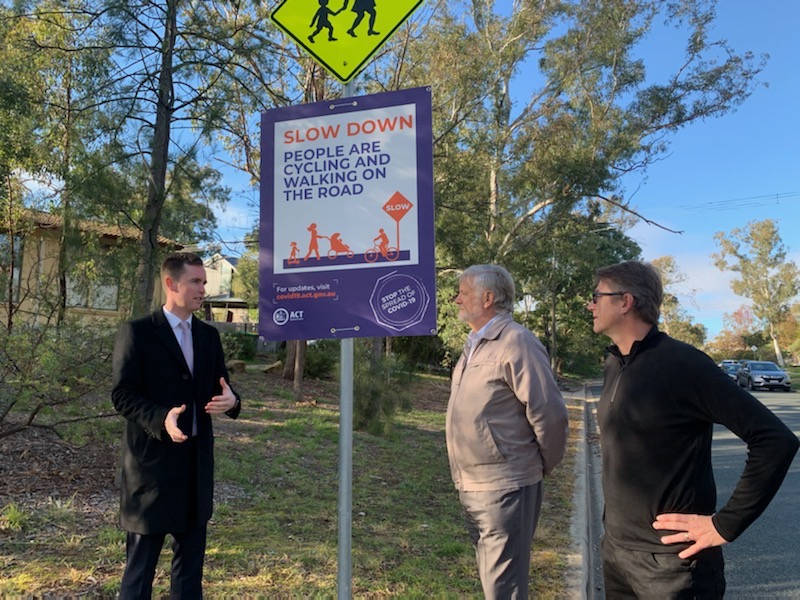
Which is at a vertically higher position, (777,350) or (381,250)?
(381,250)

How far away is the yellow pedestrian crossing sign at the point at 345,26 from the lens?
2.78 meters

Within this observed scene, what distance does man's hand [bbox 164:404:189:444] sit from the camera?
2.49m

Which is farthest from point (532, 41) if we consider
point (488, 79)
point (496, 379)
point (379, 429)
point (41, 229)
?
point (496, 379)

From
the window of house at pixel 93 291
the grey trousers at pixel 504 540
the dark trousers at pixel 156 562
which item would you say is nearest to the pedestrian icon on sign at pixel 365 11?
the grey trousers at pixel 504 540

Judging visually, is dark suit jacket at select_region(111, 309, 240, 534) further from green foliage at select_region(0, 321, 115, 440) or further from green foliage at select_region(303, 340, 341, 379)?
green foliage at select_region(303, 340, 341, 379)

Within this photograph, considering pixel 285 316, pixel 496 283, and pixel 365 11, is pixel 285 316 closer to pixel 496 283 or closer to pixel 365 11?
pixel 496 283

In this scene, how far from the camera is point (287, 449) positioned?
7922 mm

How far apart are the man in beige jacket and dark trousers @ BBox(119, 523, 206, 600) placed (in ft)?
4.40

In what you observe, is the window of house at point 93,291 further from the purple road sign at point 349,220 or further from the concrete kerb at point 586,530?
the concrete kerb at point 586,530

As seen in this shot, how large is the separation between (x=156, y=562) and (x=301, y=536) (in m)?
2.01

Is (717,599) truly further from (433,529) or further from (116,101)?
(116,101)

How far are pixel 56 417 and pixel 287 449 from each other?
11.0 feet

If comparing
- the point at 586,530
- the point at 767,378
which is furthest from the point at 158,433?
the point at 767,378

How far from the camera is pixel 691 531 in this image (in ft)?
5.93
